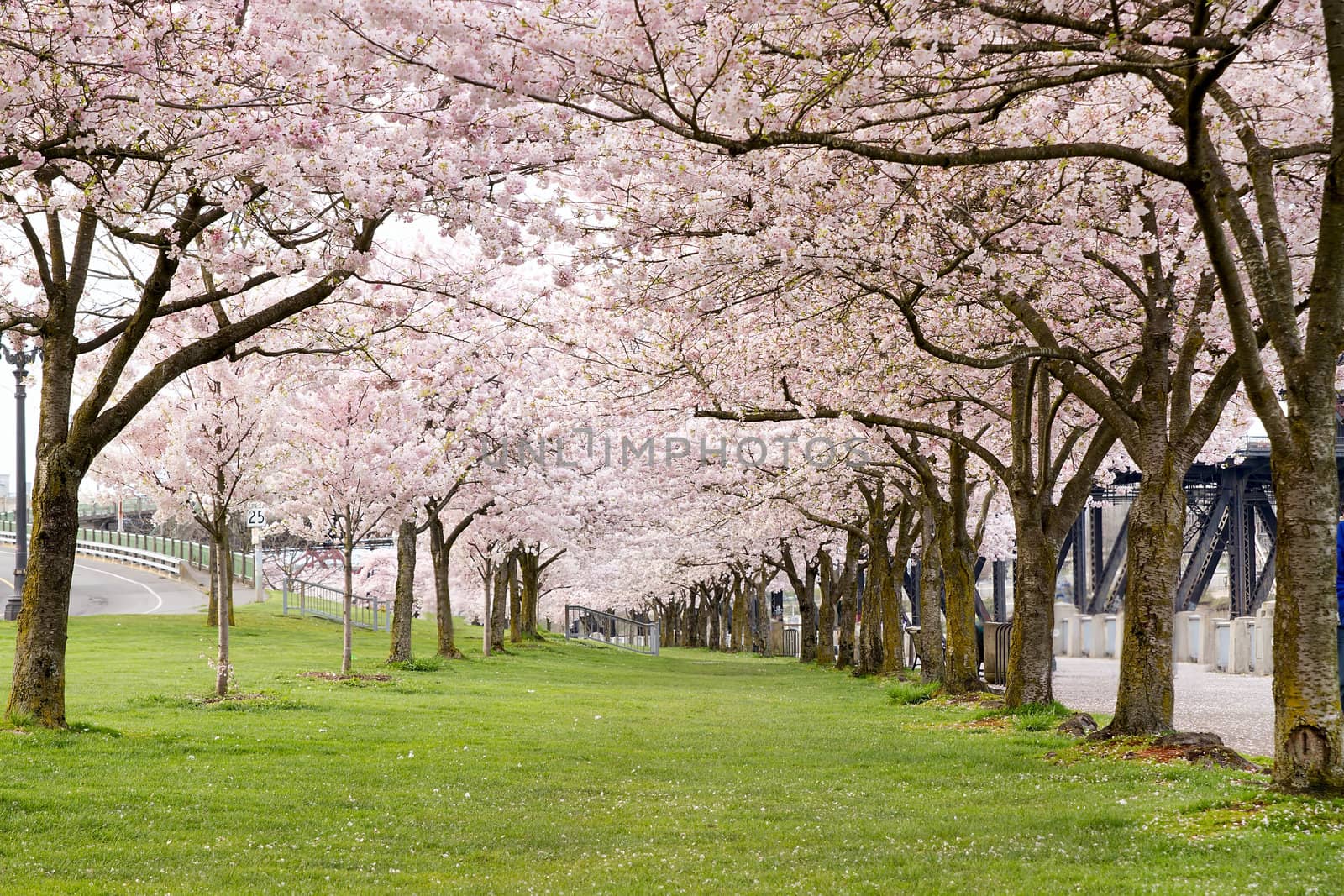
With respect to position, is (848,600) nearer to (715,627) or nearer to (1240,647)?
(1240,647)

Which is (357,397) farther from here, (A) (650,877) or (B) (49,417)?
(A) (650,877)

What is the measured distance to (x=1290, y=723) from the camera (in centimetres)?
737

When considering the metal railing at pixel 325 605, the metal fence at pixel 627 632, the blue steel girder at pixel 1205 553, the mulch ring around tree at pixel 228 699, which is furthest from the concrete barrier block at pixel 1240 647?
the metal railing at pixel 325 605

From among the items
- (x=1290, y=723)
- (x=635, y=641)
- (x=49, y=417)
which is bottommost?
(x=635, y=641)

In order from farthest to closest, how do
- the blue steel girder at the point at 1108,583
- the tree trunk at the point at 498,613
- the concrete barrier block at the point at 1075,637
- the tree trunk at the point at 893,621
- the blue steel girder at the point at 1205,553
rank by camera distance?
the blue steel girder at the point at 1108,583 < the blue steel girder at the point at 1205,553 < the concrete barrier block at the point at 1075,637 < the tree trunk at the point at 498,613 < the tree trunk at the point at 893,621

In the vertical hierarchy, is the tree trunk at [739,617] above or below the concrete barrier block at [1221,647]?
below

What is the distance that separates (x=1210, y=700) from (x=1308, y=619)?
1239 cm

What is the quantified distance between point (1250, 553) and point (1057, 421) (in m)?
37.5

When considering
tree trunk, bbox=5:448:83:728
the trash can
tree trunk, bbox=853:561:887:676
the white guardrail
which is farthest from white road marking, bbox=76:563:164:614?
tree trunk, bbox=5:448:83:728

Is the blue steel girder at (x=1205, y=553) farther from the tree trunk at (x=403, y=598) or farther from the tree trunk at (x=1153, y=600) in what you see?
the tree trunk at (x=1153, y=600)

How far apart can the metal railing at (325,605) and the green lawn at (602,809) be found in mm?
26889

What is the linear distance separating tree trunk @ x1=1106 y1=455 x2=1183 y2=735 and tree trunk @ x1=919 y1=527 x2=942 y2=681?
10452 mm

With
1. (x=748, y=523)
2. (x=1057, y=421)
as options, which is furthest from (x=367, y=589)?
(x=1057, y=421)

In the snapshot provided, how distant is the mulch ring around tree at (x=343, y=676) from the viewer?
1975 cm
